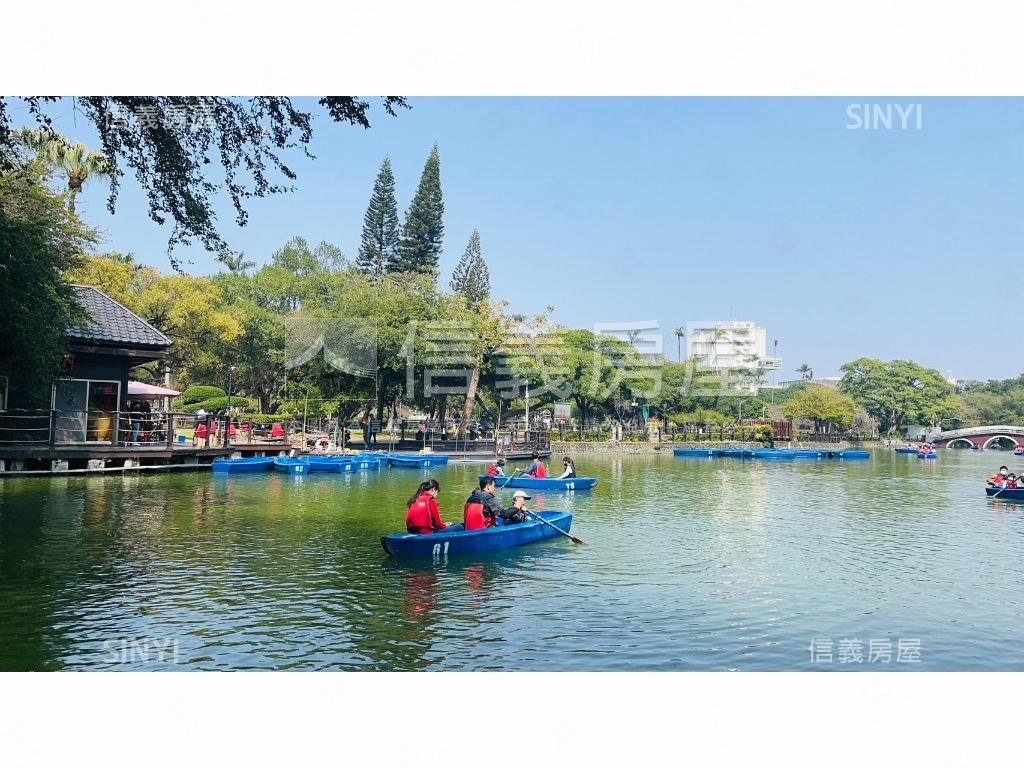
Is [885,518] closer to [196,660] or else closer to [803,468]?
[196,660]

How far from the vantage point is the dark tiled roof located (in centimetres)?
2423

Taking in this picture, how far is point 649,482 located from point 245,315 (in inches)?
1179

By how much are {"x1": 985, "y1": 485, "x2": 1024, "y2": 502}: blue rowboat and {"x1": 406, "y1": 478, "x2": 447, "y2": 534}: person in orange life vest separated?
20.5m

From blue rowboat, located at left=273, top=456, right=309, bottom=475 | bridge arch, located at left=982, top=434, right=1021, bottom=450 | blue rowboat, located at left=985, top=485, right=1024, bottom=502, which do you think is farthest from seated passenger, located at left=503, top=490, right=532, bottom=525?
bridge arch, located at left=982, top=434, right=1021, bottom=450

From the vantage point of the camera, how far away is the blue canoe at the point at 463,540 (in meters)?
13.1

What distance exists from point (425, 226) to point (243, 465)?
35626mm

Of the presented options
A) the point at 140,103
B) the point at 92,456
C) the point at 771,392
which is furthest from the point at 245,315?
the point at 771,392

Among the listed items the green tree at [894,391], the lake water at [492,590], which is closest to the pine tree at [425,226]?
the lake water at [492,590]

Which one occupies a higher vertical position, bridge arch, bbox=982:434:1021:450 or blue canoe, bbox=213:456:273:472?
bridge arch, bbox=982:434:1021:450

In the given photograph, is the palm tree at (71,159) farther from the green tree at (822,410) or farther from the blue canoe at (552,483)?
the green tree at (822,410)

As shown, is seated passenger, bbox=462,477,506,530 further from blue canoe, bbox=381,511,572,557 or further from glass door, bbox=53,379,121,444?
glass door, bbox=53,379,121,444

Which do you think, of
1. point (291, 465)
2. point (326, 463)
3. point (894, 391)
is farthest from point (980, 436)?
point (291, 465)

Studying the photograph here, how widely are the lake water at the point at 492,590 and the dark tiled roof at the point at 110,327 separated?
5008 millimetres

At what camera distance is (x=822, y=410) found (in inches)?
2926
